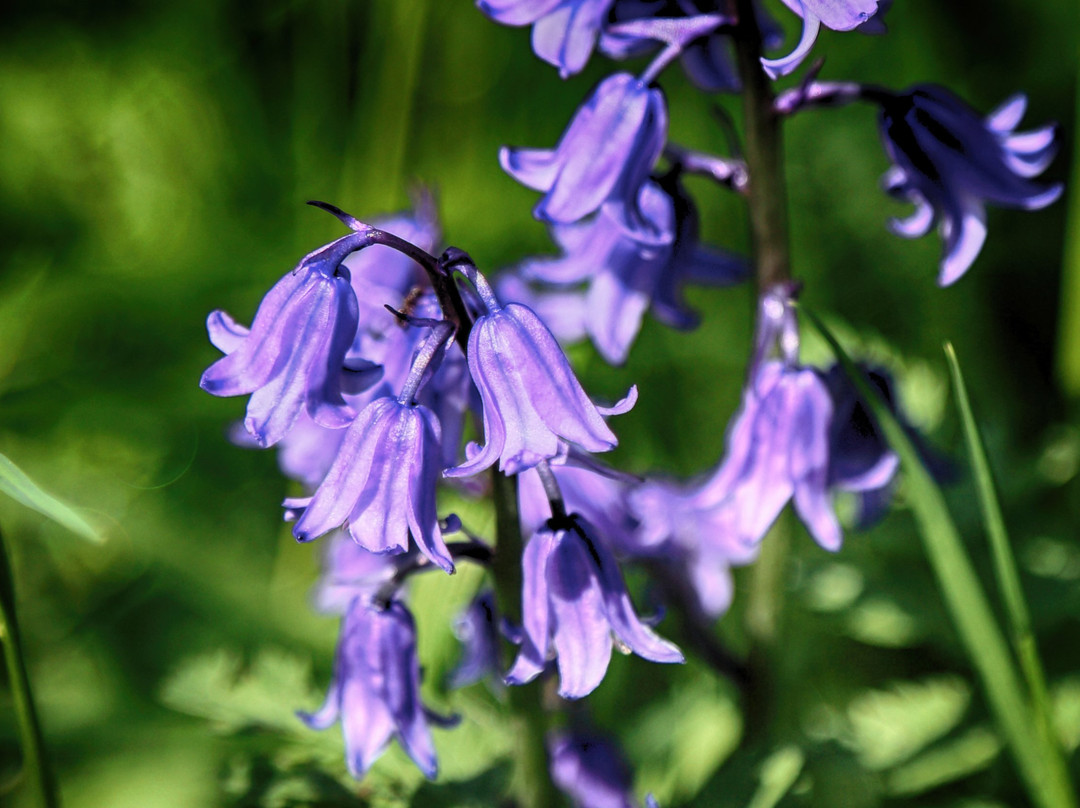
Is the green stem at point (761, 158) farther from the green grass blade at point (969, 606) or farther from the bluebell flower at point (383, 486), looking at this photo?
the bluebell flower at point (383, 486)

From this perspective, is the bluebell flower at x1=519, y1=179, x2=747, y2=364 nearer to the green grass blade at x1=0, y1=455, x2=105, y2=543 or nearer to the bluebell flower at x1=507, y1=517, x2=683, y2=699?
the bluebell flower at x1=507, y1=517, x2=683, y2=699

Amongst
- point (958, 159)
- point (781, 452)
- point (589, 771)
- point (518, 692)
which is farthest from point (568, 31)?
point (589, 771)

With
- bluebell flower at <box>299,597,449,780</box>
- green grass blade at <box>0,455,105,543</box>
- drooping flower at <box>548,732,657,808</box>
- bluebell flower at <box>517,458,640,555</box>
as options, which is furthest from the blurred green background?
green grass blade at <box>0,455,105,543</box>

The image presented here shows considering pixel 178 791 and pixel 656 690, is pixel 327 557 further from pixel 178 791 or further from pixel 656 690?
pixel 656 690

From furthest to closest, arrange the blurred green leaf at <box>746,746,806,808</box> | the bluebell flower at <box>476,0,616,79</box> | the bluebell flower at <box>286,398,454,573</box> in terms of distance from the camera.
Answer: the blurred green leaf at <box>746,746,806,808</box> → the bluebell flower at <box>476,0,616,79</box> → the bluebell flower at <box>286,398,454,573</box>

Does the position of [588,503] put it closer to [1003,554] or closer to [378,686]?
[378,686]

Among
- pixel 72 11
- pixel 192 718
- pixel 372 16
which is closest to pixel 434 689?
pixel 192 718

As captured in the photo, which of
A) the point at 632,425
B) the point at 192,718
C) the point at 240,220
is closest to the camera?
the point at 192,718
